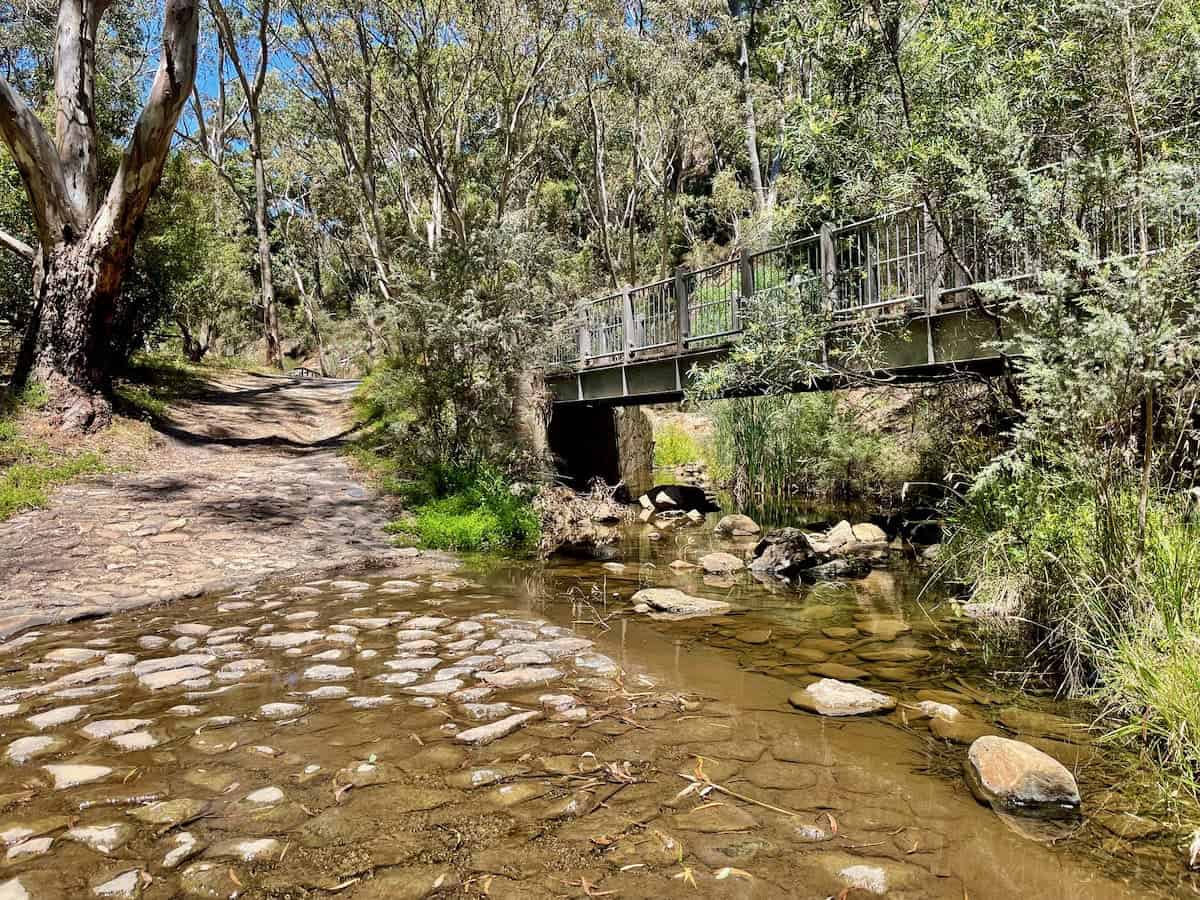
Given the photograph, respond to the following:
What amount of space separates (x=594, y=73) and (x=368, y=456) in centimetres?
1868

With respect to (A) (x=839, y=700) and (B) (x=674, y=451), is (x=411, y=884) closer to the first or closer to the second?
(A) (x=839, y=700)

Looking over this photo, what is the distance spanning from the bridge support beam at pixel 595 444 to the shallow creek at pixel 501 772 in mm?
10547

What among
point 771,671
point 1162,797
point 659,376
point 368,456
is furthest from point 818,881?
point 368,456

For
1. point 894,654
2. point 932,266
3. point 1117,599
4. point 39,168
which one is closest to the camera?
point 1117,599

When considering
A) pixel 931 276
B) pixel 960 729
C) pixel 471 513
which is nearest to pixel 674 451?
pixel 471 513

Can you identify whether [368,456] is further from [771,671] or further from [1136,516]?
[1136,516]

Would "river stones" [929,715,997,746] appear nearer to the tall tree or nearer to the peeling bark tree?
the peeling bark tree

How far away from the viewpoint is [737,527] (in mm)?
12125

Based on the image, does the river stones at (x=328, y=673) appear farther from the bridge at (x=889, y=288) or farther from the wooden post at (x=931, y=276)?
the wooden post at (x=931, y=276)

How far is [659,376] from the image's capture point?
12656 millimetres

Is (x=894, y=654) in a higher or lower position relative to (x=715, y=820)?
lower

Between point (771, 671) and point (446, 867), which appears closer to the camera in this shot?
point (446, 867)

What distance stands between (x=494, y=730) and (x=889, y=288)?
7065mm

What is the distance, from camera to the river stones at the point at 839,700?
4039mm
